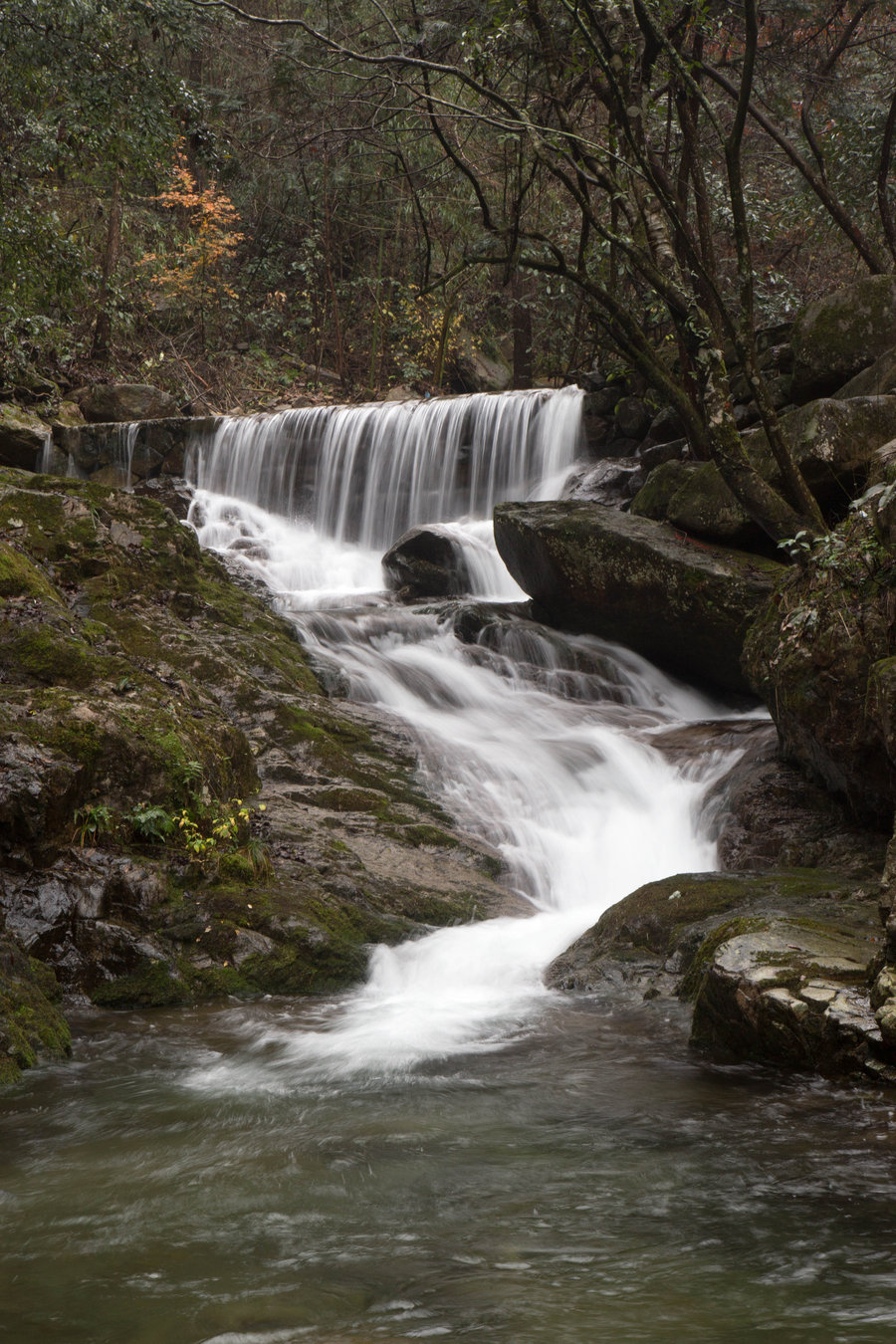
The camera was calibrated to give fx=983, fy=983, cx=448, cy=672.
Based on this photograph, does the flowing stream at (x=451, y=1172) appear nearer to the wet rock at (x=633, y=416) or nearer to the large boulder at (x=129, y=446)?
the wet rock at (x=633, y=416)

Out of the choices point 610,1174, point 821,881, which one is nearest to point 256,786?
point 821,881

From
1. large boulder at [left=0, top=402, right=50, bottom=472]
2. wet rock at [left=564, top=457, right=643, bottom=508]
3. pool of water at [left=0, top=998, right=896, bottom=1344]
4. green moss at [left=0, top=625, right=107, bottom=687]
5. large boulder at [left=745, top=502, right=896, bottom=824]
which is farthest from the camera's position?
large boulder at [left=0, top=402, right=50, bottom=472]

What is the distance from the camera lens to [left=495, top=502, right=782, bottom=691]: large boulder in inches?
384

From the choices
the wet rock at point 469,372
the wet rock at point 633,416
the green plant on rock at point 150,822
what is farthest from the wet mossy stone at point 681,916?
the wet rock at point 469,372

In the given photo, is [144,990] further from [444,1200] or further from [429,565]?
[429,565]

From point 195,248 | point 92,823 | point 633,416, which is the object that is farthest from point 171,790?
point 195,248

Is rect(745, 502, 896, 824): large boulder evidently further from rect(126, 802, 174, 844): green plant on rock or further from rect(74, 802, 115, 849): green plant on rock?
rect(74, 802, 115, 849): green plant on rock

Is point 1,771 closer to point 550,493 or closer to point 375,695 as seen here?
point 375,695

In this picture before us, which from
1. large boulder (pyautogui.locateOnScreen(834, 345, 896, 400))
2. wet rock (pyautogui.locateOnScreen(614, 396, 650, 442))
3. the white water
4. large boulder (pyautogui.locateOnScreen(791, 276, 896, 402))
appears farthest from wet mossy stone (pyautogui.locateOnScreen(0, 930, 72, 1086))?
wet rock (pyautogui.locateOnScreen(614, 396, 650, 442))

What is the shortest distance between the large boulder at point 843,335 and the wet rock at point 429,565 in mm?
4957

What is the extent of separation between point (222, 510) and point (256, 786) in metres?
10.3

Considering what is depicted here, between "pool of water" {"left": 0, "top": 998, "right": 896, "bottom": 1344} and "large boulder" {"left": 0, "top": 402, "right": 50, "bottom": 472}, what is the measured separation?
40.9 feet

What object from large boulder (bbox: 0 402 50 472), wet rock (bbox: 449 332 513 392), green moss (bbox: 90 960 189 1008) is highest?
wet rock (bbox: 449 332 513 392)

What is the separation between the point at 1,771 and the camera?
4922 millimetres
